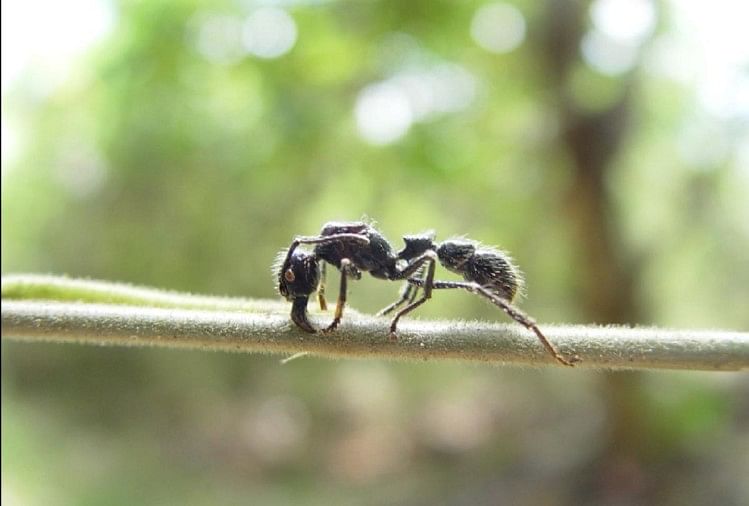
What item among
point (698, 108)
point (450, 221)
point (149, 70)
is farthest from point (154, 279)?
point (698, 108)

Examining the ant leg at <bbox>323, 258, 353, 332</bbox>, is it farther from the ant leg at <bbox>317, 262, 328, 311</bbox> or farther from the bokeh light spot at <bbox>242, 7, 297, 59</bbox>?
the bokeh light spot at <bbox>242, 7, 297, 59</bbox>

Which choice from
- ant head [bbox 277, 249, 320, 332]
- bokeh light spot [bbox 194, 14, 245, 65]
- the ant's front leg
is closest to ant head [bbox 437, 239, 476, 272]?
the ant's front leg

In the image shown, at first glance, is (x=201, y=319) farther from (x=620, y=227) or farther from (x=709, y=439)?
(x=709, y=439)

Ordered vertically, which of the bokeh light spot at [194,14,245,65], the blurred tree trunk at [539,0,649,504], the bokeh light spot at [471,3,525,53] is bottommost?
the blurred tree trunk at [539,0,649,504]

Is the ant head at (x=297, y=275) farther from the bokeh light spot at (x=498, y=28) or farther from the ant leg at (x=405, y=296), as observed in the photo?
the bokeh light spot at (x=498, y=28)

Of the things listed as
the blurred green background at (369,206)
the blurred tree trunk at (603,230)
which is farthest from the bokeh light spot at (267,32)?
the blurred tree trunk at (603,230)

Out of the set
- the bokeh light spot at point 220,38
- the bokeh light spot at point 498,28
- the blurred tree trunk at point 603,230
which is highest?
the bokeh light spot at point 498,28

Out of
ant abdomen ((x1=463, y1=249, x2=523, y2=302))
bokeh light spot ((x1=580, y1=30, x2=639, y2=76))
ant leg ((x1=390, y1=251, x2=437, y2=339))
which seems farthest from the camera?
bokeh light spot ((x1=580, y1=30, x2=639, y2=76))
